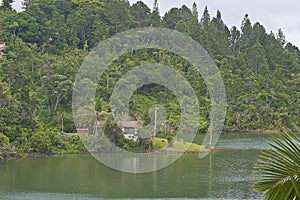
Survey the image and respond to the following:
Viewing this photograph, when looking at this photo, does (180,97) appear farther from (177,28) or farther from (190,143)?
(177,28)

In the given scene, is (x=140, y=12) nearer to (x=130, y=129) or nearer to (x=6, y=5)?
(x=6, y=5)

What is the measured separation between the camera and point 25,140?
20.3 metres

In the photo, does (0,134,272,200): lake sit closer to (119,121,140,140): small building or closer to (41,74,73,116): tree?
(119,121,140,140): small building

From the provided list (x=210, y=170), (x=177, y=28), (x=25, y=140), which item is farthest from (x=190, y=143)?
(x=177, y=28)

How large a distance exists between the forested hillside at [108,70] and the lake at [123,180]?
2.24 meters

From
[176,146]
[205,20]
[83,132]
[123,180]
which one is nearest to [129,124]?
[83,132]

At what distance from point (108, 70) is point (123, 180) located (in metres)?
14.3

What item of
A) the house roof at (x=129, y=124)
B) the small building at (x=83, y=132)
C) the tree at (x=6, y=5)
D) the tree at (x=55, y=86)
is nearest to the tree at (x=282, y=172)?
the house roof at (x=129, y=124)

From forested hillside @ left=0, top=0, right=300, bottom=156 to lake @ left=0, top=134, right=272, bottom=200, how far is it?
88.3 inches

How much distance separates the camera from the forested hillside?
2220cm

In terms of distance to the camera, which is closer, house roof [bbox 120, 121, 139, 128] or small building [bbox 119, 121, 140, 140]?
small building [bbox 119, 121, 140, 140]

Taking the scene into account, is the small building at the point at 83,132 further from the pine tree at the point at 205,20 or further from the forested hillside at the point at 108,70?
the pine tree at the point at 205,20

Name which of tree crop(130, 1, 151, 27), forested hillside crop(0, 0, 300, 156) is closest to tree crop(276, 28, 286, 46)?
forested hillside crop(0, 0, 300, 156)

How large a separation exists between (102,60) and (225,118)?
904 centimetres
